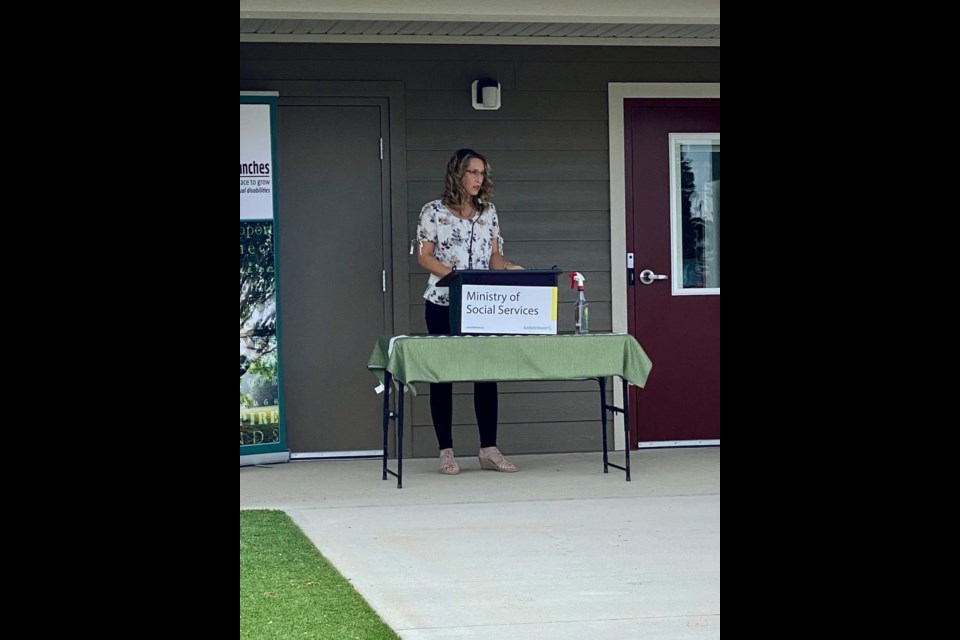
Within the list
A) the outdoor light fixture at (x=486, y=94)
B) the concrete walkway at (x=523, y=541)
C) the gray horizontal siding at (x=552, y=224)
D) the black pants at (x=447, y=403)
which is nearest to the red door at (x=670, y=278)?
the gray horizontal siding at (x=552, y=224)

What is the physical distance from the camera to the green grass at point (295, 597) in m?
3.53

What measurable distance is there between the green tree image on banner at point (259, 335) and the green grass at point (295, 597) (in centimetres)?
233

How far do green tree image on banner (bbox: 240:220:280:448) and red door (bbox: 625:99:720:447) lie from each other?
223 centimetres

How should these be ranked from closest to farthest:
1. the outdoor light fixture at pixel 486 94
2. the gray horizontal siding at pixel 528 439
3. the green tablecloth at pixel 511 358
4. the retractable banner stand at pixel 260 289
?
the green tablecloth at pixel 511 358, the retractable banner stand at pixel 260 289, the outdoor light fixture at pixel 486 94, the gray horizontal siding at pixel 528 439

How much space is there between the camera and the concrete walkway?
12.3 ft

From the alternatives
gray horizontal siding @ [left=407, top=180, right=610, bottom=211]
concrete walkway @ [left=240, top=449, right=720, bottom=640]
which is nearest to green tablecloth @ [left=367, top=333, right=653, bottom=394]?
concrete walkway @ [left=240, top=449, right=720, bottom=640]

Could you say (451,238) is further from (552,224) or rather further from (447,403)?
(552,224)

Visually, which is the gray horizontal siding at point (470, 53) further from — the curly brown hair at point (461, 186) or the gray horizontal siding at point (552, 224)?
the curly brown hair at point (461, 186)

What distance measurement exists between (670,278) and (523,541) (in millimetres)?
3497
